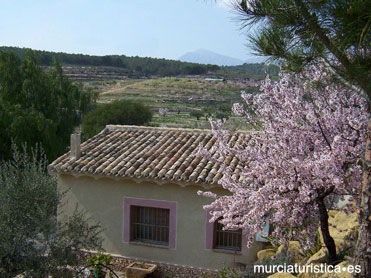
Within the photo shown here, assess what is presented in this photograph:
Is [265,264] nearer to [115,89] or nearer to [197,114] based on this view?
[197,114]

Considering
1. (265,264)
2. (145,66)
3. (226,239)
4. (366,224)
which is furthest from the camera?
(145,66)

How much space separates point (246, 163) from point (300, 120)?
1.10 meters

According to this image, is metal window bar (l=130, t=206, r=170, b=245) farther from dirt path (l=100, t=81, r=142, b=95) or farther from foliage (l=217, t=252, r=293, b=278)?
dirt path (l=100, t=81, r=142, b=95)

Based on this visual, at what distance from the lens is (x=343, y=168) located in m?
6.22

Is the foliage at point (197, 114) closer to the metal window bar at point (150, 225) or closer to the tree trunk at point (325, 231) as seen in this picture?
the metal window bar at point (150, 225)

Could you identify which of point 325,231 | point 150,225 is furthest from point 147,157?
point 325,231

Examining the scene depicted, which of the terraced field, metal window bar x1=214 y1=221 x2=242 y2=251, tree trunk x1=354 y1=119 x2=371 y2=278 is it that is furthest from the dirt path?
tree trunk x1=354 y1=119 x2=371 y2=278

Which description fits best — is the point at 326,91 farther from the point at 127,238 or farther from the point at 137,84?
the point at 137,84

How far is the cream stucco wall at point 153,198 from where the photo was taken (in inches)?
455

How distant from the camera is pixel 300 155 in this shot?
6.42 m

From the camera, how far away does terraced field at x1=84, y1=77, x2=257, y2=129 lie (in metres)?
47.7

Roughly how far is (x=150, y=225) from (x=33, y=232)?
5682mm

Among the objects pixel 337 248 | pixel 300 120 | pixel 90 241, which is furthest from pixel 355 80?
pixel 90 241

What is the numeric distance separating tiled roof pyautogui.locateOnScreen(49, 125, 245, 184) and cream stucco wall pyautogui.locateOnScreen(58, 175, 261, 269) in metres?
0.43
